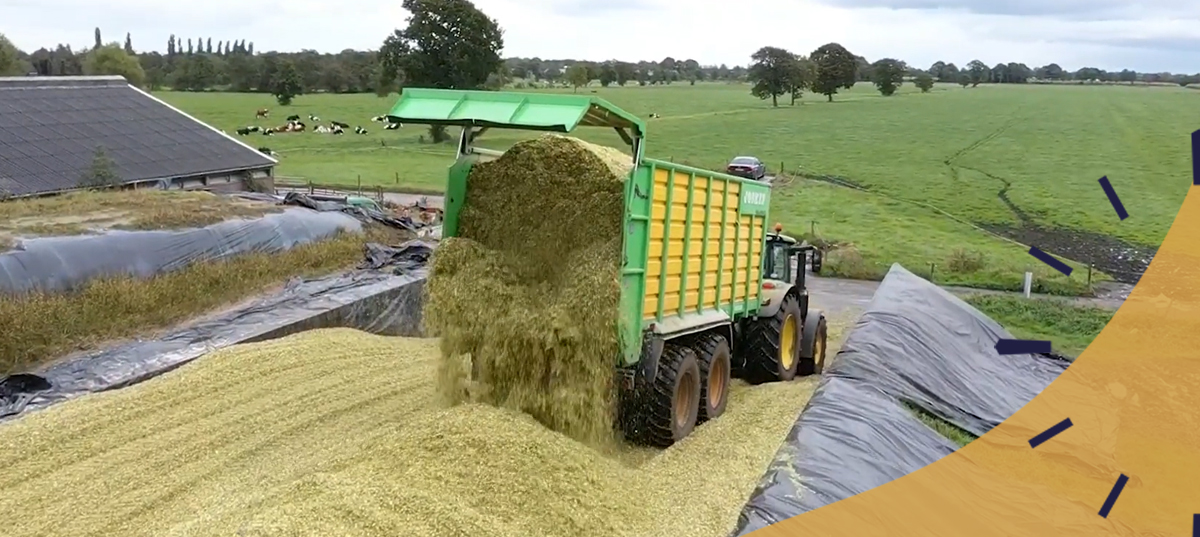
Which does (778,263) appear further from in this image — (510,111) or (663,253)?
(510,111)

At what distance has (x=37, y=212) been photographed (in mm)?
14797

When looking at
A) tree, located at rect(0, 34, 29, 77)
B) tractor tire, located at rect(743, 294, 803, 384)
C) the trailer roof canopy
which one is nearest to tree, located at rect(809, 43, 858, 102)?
tree, located at rect(0, 34, 29, 77)

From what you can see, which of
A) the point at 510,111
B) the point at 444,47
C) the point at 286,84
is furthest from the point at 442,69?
the point at 510,111

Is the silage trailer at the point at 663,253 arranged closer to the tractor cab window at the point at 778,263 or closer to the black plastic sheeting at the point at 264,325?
the tractor cab window at the point at 778,263

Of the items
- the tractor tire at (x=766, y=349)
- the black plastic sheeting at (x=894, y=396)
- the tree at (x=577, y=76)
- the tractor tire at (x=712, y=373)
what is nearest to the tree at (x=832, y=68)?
the tree at (x=577, y=76)

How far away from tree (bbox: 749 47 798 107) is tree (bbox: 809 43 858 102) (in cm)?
400

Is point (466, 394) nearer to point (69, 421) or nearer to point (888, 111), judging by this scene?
point (69, 421)

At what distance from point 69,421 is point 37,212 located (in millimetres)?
8117

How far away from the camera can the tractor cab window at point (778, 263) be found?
12078 mm

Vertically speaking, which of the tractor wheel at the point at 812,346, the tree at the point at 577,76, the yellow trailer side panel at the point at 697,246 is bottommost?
the tractor wheel at the point at 812,346

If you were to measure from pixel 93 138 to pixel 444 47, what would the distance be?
25293 millimetres

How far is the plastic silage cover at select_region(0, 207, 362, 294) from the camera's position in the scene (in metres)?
11.8

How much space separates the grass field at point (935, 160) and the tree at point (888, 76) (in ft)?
16.6

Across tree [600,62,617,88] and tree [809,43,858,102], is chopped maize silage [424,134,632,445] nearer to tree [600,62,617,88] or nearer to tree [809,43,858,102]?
tree [809,43,858,102]
